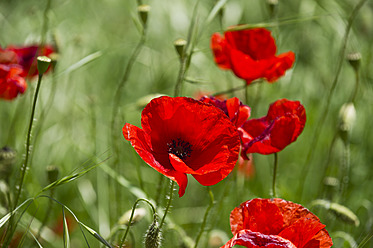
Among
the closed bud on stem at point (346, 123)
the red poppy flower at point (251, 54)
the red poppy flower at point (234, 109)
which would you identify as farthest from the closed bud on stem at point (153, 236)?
the closed bud on stem at point (346, 123)

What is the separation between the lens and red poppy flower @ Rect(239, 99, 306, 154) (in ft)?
3.19

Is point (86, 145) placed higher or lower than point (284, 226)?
lower

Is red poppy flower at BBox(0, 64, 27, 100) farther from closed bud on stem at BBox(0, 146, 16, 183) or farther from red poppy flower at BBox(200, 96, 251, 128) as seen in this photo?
red poppy flower at BBox(200, 96, 251, 128)

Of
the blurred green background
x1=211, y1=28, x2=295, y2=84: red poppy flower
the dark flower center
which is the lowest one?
the blurred green background

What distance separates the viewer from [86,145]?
78.2 inches

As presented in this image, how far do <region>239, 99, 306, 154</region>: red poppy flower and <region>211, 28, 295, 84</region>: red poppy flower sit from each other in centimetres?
20

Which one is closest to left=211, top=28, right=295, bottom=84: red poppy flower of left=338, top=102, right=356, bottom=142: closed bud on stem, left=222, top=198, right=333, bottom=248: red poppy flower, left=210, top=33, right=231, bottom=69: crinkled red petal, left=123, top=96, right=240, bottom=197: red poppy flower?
left=210, top=33, right=231, bottom=69: crinkled red petal

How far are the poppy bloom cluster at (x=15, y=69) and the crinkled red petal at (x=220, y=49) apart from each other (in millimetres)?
418

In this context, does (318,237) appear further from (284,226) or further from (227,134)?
(227,134)

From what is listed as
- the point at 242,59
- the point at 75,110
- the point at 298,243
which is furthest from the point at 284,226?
the point at 75,110

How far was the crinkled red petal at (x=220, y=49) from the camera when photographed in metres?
1.32

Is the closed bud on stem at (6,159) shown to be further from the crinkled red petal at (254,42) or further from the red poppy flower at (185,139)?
the crinkled red petal at (254,42)

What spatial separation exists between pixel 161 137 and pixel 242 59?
34cm

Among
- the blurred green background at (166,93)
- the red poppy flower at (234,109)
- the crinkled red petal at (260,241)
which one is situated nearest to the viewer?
the crinkled red petal at (260,241)
